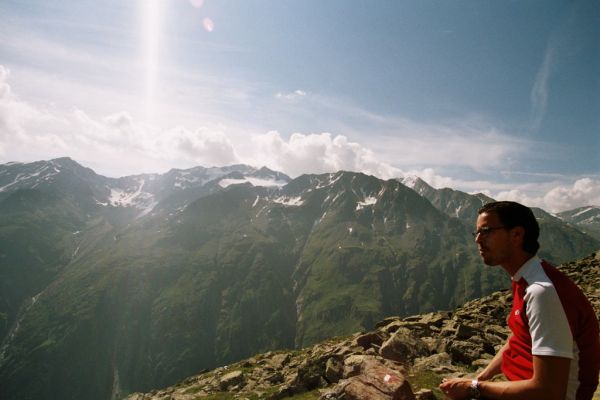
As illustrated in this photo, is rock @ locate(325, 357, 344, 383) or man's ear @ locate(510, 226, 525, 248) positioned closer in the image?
man's ear @ locate(510, 226, 525, 248)

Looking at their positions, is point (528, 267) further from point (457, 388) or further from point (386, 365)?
point (386, 365)

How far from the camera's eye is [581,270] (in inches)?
2255

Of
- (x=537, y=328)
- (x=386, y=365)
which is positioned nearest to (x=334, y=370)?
(x=386, y=365)

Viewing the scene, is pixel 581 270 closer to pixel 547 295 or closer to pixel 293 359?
pixel 293 359

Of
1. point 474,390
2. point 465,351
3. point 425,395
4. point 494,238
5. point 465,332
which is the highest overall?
point 494,238

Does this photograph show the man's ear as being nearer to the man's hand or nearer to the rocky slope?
the man's hand

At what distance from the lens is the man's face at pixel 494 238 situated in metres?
6.43

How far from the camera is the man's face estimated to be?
6434mm

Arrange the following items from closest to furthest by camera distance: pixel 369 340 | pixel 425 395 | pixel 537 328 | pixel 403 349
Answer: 1. pixel 537 328
2. pixel 425 395
3. pixel 403 349
4. pixel 369 340

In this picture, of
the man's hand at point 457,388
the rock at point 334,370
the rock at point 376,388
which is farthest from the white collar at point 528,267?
the rock at point 334,370

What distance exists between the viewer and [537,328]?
5328 mm

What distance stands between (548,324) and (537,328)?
7.2 inches

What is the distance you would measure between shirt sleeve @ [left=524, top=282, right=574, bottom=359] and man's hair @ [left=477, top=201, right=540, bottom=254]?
1.00m

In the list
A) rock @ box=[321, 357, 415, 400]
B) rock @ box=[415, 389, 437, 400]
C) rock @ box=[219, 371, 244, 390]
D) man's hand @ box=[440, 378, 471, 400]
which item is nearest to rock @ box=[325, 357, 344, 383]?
rock @ box=[415, 389, 437, 400]
